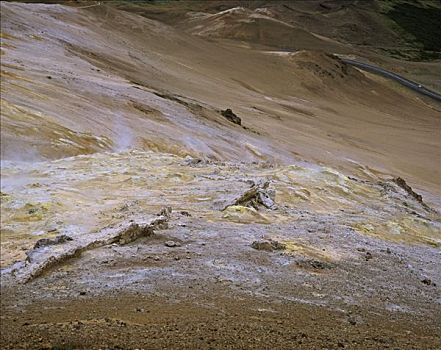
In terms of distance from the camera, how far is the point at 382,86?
38.2 metres

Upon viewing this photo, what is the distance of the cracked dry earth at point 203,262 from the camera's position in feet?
16.3

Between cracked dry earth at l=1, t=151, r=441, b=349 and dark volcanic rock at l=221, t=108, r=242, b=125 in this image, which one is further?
dark volcanic rock at l=221, t=108, r=242, b=125

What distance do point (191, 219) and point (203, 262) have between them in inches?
65.4

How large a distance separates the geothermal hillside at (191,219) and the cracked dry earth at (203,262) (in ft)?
0.09

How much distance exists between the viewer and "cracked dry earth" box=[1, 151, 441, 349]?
497 centimetres

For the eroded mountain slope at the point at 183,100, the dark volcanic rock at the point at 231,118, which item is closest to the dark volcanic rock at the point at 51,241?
the eroded mountain slope at the point at 183,100

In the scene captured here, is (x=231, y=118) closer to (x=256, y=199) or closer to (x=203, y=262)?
(x=256, y=199)

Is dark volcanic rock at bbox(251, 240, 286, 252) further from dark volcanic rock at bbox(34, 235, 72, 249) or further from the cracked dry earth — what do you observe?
dark volcanic rock at bbox(34, 235, 72, 249)

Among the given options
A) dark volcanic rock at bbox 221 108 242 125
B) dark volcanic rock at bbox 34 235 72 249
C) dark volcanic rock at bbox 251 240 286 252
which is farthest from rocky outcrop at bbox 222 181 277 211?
dark volcanic rock at bbox 221 108 242 125

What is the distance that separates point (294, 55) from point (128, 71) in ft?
59.5

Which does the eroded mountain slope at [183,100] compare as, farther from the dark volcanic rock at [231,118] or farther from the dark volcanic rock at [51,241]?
the dark volcanic rock at [51,241]

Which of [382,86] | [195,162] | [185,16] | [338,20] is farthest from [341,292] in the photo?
[338,20]

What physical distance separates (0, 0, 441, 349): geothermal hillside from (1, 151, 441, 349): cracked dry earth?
0.03 meters

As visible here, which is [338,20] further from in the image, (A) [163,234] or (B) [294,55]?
(A) [163,234]
